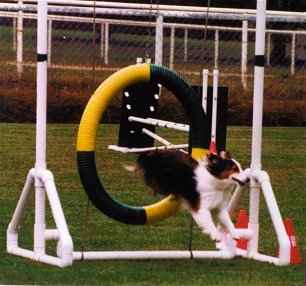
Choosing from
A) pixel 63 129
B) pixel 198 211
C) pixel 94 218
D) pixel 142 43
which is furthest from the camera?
pixel 142 43

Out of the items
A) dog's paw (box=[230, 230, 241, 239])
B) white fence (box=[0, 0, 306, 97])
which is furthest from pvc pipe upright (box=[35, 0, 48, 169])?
white fence (box=[0, 0, 306, 97])

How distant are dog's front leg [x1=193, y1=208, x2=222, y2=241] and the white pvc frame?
0.43 meters

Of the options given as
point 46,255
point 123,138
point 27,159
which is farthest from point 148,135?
point 46,255

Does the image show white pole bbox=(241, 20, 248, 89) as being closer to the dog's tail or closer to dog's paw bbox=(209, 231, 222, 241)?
the dog's tail

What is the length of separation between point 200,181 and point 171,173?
0.63 feet

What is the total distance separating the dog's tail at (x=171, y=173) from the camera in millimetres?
8422

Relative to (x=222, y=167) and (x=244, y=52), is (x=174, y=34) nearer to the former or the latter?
(x=244, y=52)

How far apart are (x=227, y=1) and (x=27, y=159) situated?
35.5 ft

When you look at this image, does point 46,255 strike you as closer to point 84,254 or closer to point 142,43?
point 84,254

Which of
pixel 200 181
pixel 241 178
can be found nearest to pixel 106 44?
pixel 241 178

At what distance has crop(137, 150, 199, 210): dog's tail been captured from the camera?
8422mm

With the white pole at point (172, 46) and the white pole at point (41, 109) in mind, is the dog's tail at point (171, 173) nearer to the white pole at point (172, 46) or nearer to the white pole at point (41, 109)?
the white pole at point (41, 109)

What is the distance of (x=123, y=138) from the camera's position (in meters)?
13.9

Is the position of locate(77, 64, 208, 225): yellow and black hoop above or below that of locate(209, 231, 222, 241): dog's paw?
above
